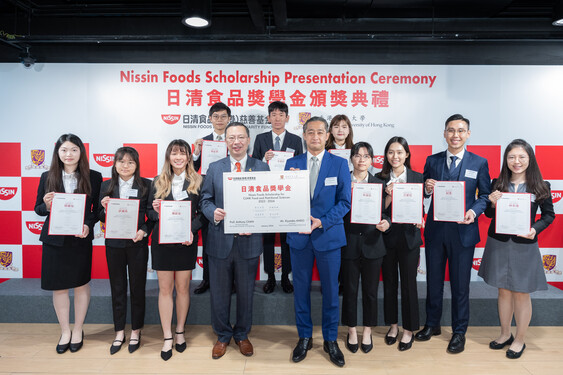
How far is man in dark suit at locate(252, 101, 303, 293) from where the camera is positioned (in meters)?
3.35

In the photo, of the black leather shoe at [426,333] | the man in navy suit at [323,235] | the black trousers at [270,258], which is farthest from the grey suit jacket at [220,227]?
the black leather shoe at [426,333]

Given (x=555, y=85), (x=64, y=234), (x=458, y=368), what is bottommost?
(x=458, y=368)

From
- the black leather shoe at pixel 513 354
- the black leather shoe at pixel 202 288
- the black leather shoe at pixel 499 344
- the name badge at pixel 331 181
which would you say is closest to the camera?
the name badge at pixel 331 181

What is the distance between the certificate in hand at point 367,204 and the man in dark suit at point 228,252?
743mm

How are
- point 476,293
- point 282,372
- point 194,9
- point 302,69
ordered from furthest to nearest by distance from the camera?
1. point 302,69
2. point 476,293
3. point 194,9
4. point 282,372

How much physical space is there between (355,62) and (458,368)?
311 centimetres

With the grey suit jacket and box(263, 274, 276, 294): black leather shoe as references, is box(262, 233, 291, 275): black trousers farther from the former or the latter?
the grey suit jacket

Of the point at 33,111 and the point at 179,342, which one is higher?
the point at 33,111

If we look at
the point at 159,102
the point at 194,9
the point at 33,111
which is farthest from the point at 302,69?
the point at 33,111

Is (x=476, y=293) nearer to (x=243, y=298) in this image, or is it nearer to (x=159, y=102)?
(x=243, y=298)

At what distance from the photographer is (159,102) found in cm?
391

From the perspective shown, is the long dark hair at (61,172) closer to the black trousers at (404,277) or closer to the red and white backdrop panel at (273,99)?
the red and white backdrop panel at (273,99)

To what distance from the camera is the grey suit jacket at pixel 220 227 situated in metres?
2.58

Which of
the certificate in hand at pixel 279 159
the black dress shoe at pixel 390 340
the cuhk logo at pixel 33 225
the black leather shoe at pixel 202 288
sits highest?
the certificate in hand at pixel 279 159
